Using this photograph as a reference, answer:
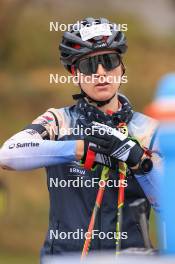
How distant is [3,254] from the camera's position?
42.3ft

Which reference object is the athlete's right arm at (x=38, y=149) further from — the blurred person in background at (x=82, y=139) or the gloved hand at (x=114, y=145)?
the gloved hand at (x=114, y=145)

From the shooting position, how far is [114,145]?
3439mm

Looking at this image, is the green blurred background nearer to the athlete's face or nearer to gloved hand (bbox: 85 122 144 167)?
the athlete's face

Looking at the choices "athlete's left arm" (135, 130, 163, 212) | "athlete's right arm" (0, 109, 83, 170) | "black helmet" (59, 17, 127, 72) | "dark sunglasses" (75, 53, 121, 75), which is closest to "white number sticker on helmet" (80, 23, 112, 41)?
A: "black helmet" (59, 17, 127, 72)

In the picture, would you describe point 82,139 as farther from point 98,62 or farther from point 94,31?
point 94,31

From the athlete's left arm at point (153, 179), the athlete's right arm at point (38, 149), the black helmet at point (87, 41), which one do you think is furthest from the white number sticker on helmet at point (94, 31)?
the athlete's left arm at point (153, 179)

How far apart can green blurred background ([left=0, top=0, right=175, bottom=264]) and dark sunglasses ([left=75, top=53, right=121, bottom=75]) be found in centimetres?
872

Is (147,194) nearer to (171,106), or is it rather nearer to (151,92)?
(171,106)

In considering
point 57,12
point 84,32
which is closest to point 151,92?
point 57,12

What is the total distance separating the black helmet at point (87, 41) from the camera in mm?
3920

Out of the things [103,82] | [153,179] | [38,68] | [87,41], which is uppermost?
[38,68]

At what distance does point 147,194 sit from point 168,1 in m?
11.6

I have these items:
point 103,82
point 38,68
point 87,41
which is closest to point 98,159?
point 103,82

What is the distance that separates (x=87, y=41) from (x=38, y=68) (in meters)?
10.4
